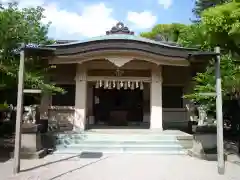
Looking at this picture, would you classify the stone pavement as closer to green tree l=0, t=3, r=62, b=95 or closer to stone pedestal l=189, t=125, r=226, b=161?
stone pedestal l=189, t=125, r=226, b=161

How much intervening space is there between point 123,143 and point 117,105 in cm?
751

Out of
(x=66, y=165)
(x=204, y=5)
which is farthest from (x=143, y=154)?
(x=204, y=5)

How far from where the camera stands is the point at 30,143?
945 centimetres

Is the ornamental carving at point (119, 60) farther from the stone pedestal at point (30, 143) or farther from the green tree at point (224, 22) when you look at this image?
the green tree at point (224, 22)

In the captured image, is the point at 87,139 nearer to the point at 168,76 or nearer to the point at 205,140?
the point at 205,140

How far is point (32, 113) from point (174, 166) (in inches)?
250

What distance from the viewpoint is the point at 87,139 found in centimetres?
1155

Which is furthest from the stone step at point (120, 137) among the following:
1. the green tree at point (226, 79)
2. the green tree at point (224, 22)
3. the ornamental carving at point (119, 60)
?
the green tree at point (224, 22)

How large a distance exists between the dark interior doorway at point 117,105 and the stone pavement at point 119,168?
298 inches

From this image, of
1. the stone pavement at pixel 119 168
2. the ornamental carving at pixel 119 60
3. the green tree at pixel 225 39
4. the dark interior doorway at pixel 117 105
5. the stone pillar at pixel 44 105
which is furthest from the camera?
the dark interior doorway at pixel 117 105

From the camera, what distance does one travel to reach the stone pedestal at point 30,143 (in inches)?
363

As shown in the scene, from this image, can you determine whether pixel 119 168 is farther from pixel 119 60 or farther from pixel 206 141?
pixel 119 60

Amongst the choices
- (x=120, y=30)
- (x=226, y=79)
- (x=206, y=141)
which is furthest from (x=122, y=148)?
(x=120, y=30)

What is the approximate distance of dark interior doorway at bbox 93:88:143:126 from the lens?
1760 cm
